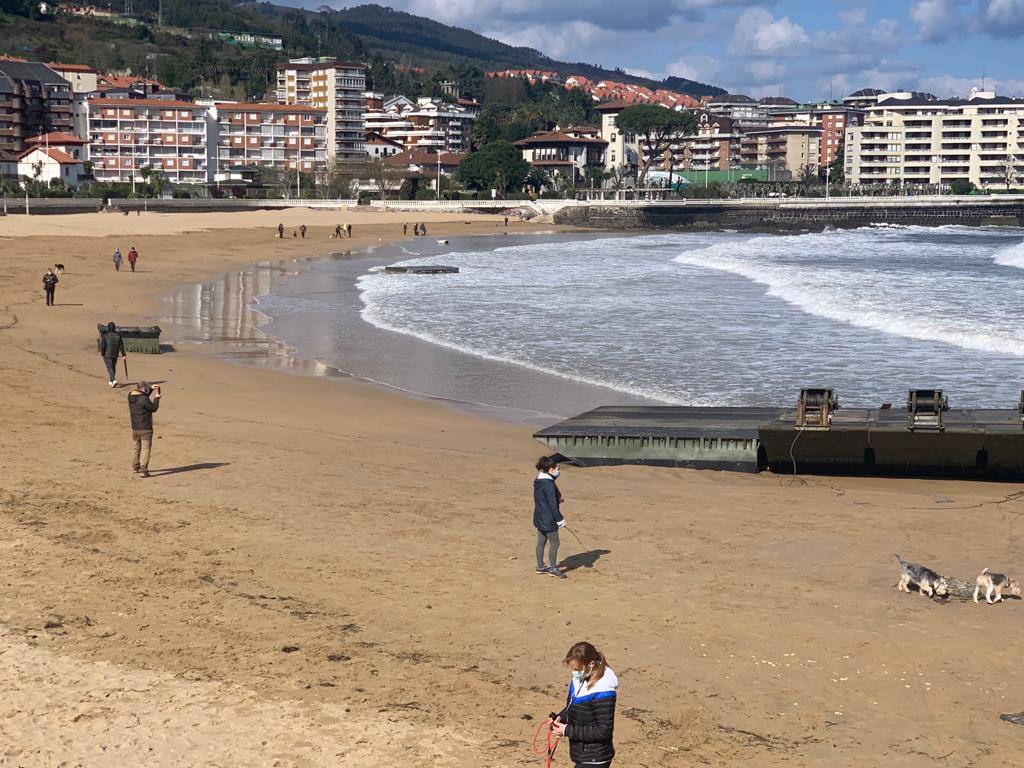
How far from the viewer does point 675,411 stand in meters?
20.2

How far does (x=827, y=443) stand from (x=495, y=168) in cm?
14161

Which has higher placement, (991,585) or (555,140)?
(555,140)

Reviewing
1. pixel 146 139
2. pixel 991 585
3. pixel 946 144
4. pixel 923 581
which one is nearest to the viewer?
pixel 991 585

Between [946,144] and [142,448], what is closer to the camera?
[142,448]

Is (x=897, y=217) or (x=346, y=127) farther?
(x=346, y=127)

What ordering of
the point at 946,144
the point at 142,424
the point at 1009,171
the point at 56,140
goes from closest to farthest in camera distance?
1. the point at 142,424
2. the point at 56,140
3. the point at 1009,171
4. the point at 946,144

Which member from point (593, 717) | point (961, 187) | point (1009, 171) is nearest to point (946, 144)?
point (1009, 171)

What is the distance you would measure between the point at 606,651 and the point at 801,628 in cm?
180

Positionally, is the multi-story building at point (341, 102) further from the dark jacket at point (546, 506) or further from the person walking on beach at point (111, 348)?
the dark jacket at point (546, 506)

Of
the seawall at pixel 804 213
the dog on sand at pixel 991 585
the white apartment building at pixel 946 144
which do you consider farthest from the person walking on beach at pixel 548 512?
the white apartment building at pixel 946 144

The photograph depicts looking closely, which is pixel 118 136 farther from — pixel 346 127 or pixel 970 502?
pixel 970 502

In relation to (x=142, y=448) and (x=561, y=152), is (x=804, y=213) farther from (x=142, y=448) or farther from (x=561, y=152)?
(x=142, y=448)

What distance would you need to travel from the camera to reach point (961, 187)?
18212 cm

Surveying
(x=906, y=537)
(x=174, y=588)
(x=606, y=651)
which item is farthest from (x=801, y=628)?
(x=174, y=588)
